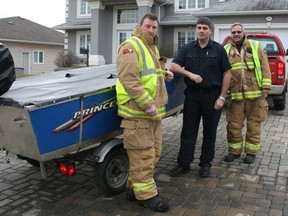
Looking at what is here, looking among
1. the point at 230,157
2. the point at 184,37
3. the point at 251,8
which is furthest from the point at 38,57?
the point at 230,157

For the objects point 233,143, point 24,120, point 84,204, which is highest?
point 24,120

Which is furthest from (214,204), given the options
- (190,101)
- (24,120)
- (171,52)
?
(171,52)

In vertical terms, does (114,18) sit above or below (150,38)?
above

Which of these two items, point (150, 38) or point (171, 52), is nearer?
point (150, 38)

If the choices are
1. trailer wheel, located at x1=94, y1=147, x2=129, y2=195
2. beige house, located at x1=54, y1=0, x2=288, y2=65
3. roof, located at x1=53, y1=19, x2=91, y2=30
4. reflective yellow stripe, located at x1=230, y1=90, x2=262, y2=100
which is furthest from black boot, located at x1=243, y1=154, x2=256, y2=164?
roof, located at x1=53, y1=19, x2=91, y2=30

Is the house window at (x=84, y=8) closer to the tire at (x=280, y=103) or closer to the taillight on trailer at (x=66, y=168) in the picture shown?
the tire at (x=280, y=103)

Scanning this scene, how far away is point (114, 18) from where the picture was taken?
25875 millimetres

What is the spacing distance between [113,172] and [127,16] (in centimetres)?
2243

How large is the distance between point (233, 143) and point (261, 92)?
897 mm

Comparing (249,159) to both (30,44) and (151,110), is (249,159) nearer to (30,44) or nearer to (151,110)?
(151,110)

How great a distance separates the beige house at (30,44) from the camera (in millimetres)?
34156

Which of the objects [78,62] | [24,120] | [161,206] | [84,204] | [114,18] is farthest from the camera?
[78,62]

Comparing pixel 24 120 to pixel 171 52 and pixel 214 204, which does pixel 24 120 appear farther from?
pixel 171 52

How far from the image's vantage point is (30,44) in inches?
1394
